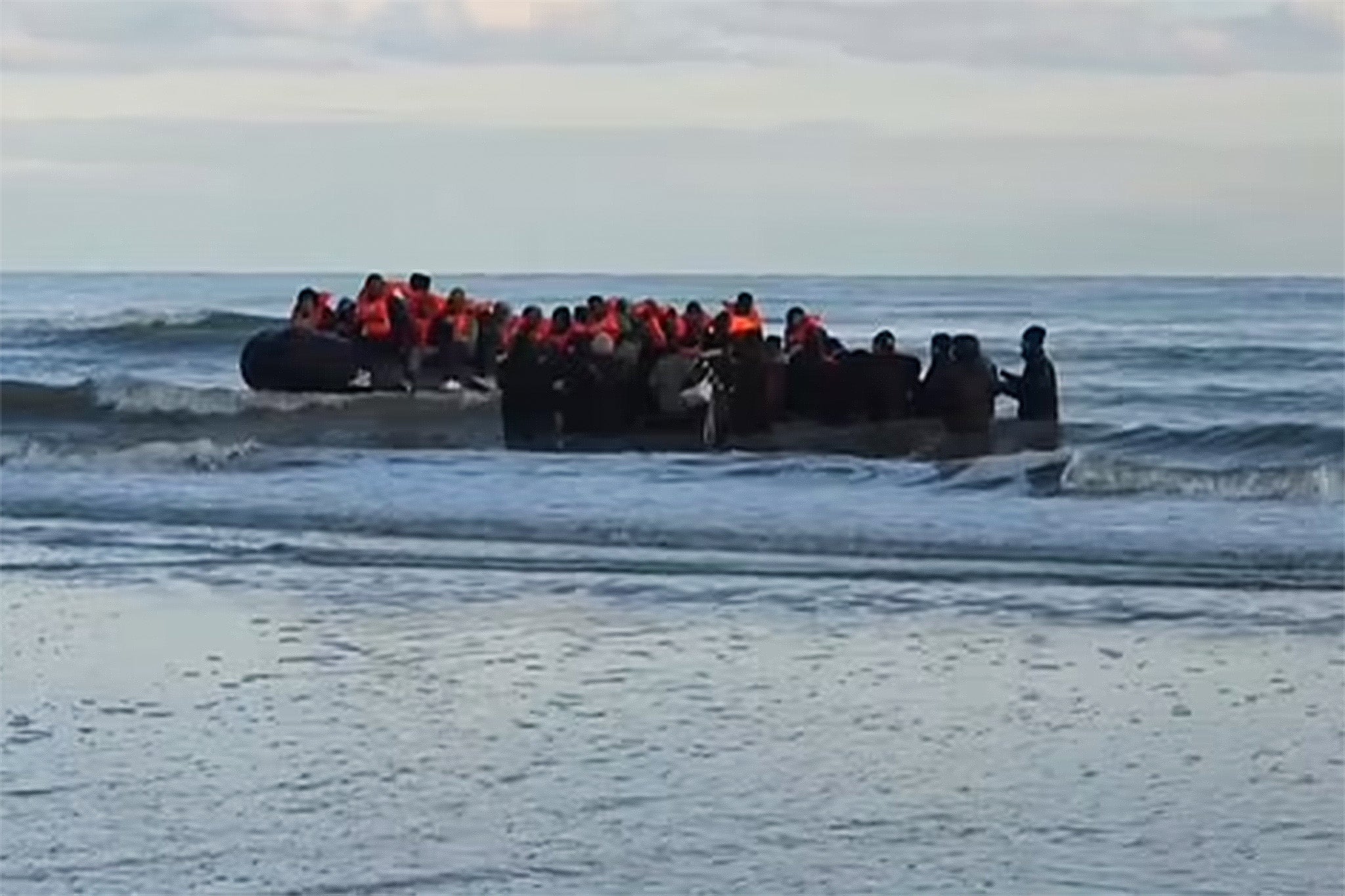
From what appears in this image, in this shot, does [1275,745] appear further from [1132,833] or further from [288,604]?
[288,604]

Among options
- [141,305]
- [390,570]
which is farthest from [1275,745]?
[141,305]

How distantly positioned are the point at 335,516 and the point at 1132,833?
10.6 m

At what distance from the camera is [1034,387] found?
82.5ft

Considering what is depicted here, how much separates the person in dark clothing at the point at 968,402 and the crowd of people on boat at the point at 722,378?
1 cm

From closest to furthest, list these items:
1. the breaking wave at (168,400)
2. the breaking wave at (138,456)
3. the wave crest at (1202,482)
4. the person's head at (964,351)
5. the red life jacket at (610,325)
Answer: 1. the wave crest at (1202,482)
2. the breaking wave at (138,456)
3. the person's head at (964,351)
4. the red life jacket at (610,325)
5. the breaking wave at (168,400)

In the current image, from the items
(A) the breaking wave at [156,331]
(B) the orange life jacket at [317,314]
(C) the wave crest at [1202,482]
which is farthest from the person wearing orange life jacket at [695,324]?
(A) the breaking wave at [156,331]

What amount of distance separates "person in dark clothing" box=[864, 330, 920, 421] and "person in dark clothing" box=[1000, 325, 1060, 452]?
0.85 meters

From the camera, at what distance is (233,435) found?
→ 28344mm

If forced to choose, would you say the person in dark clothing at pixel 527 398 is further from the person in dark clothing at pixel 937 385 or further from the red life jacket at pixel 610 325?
the person in dark clothing at pixel 937 385

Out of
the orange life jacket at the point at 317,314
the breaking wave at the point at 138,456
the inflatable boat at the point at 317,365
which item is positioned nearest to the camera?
the breaking wave at the point at 138,456

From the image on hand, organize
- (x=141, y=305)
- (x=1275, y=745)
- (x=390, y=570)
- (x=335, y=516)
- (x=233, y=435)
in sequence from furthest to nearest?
(x=141, y=305)
(x=233, y=435)
(x=335, y=516)
(x=390, y=570)
(x=1275, y=745)

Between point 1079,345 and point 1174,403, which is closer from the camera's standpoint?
point 1174,403

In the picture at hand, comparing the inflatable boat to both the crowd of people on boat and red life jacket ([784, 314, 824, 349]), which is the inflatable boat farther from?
red life jacket ([784, 314, 824, 349])

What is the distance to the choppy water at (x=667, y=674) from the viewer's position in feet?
26.2
